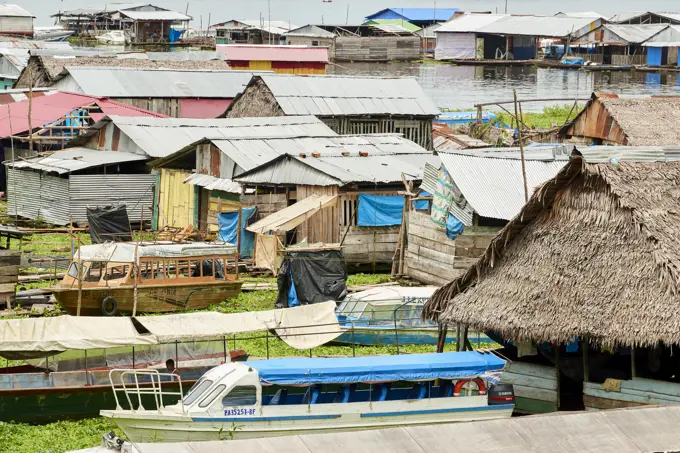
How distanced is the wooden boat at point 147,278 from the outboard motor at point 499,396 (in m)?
9.92

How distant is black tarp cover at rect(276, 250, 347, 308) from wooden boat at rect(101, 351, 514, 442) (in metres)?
8.34

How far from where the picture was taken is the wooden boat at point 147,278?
974 inches

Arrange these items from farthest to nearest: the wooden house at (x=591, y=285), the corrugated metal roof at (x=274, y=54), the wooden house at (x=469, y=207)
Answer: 1. the corrugated metal roof at (x=274, y=54)
2. the wooden house at (x=469, y=207)
3. the wooden house at (x=591, y=285)

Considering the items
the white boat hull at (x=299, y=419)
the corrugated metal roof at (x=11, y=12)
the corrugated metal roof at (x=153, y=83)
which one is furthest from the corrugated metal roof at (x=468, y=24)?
the white boat hull at (x=299, y=419)

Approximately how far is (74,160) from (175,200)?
3.85m

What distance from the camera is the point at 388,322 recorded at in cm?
2355

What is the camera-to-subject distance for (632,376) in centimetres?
1714

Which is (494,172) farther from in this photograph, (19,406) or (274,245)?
(19,406)

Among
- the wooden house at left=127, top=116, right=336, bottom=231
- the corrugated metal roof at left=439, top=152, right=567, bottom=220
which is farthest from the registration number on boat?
the wooden house at left=127, top=116, right=336, bottom=231

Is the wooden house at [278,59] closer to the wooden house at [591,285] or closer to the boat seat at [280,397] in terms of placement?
the wooden house at [591,285]

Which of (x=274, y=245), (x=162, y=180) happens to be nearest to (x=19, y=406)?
(x=274, y=245)

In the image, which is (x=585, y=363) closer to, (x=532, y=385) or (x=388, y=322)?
(x=532, y=385)

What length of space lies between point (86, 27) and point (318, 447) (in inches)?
4130

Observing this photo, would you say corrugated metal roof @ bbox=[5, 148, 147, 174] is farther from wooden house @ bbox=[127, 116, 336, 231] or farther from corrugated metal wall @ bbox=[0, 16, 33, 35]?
corrugated metal wall @ bbox=[0, 16, 33, 35]
